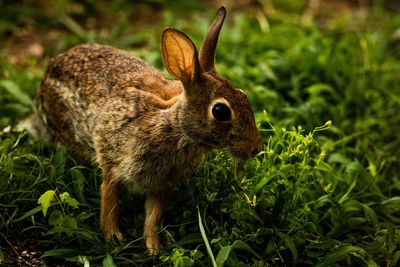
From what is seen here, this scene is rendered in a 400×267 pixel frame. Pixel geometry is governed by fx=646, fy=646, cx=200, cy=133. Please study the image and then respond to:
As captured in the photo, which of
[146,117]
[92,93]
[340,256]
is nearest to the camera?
[340,256]

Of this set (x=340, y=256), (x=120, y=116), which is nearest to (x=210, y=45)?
(x=120, y=116)

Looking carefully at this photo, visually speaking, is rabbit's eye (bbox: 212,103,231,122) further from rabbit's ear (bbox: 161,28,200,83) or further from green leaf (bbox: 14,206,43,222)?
green leaf (bbox: 14,206,43,222)

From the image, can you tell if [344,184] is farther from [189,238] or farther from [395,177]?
[189,238]

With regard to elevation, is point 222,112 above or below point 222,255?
above

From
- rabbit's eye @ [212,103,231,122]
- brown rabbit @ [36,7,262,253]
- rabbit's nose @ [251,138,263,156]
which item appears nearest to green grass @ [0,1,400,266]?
brown rabbit @ [36,7,262,253]

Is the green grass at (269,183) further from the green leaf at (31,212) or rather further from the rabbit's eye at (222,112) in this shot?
the rabbit's eye at (222,112)

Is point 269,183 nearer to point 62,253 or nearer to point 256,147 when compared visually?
point 256,147

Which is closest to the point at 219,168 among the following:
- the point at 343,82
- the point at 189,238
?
the point at 189,238
